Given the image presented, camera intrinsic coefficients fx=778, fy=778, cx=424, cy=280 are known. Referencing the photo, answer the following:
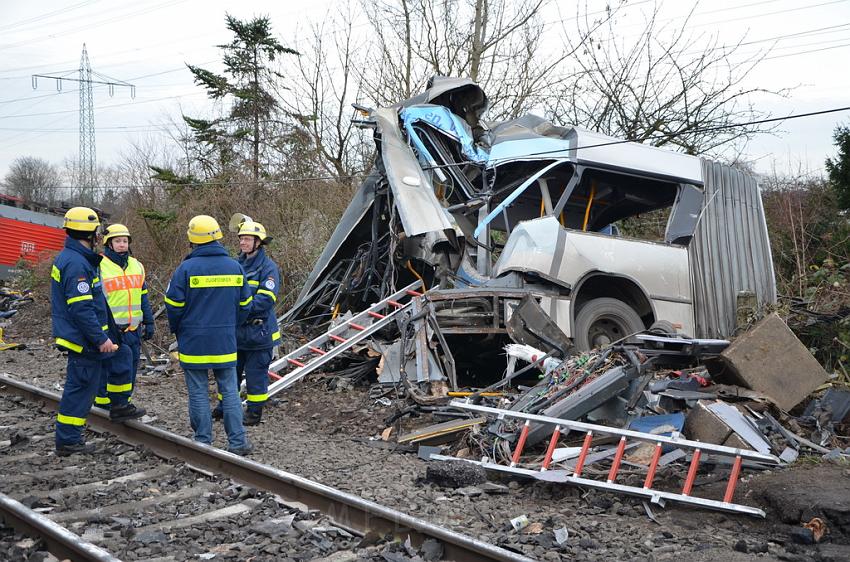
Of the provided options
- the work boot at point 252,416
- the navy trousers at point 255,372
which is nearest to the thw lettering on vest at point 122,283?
the navy trousers at point 255,372

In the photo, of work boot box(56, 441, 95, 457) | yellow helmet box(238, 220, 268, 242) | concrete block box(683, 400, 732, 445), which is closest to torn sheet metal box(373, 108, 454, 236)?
yellow helmet box(238, 220, 268, 242)

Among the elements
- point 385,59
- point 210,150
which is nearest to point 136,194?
point 210,150

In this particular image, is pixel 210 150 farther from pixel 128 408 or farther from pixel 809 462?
pixel 809 462

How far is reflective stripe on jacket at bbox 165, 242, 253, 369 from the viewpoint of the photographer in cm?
563

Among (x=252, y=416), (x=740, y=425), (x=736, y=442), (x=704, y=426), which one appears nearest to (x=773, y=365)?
(x=740, y=425)

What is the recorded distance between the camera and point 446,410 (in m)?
6.77

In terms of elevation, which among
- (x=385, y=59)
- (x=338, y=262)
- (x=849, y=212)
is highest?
(x=385, y=59)

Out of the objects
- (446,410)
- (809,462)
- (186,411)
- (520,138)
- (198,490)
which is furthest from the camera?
(520,138)

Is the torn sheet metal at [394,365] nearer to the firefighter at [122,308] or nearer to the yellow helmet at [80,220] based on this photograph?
the firefighter at [122,308]

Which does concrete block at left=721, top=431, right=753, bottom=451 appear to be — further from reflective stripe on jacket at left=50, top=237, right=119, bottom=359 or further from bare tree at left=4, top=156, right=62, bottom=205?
bare tree at left=4, top=156, right=62, bottom=205

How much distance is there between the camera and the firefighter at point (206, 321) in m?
5.63

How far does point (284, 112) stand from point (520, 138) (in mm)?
14450

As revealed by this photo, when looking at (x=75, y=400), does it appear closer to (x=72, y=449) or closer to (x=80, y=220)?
(x=72, y=449)

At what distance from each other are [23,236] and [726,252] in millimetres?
17719
